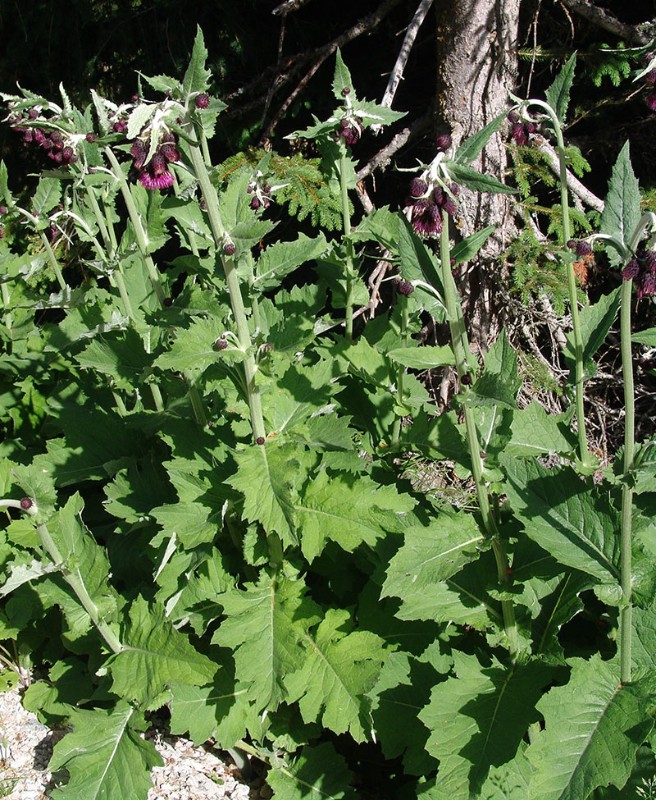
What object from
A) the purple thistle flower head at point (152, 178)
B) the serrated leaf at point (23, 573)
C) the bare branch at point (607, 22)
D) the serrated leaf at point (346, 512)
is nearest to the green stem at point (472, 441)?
the serrated leaf at point (346, 512)

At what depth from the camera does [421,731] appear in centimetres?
285

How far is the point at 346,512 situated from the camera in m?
2.77

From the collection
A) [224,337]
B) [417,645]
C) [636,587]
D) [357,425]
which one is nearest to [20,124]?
[224,337]

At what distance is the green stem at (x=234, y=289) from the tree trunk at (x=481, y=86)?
8.30 feet

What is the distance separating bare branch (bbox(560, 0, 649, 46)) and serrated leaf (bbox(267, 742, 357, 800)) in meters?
4.30

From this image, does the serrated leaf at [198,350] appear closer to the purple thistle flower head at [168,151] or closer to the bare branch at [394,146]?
the purple thistle flower head at [168,151]

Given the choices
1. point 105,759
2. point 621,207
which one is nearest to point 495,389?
point 621,207

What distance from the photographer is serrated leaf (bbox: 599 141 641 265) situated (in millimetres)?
2227

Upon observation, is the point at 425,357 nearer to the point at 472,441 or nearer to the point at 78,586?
the point at 472,441

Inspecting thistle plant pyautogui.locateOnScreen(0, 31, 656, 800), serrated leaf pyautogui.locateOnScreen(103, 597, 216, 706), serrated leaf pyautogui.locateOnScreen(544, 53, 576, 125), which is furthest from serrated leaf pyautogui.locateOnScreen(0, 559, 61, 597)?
serrated leaf pyautogui.locateOnScreen(544, 53, 576, 125)

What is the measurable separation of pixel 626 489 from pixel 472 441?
531 mm

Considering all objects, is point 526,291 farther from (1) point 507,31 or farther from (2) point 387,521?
(2) point 387,521

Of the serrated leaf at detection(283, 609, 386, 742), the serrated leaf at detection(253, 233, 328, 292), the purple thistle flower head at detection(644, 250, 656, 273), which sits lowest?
the serrated leaf at detection(283, 609, 386, 742)

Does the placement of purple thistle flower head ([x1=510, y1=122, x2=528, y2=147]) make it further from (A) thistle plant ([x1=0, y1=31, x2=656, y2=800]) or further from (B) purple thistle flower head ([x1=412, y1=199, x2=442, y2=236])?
(B) purple thistle flower head ([x1=412, y1=199, x2=442, y2=236])
